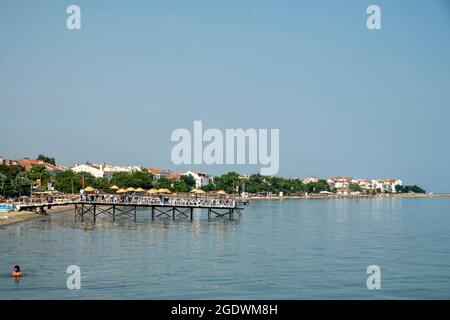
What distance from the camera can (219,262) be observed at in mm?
34500

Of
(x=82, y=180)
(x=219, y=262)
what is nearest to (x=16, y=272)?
(x=219, y=262)

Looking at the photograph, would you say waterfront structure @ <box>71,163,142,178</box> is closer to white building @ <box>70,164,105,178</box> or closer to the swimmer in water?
white building @ <box>70,164,105,178</box>

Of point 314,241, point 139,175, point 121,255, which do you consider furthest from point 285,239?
point 139,175

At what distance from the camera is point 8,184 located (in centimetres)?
9181

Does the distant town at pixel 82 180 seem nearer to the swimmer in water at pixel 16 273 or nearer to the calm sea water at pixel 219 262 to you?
the calm sea water at pixel 219 262

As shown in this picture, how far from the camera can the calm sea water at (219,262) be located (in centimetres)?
2647

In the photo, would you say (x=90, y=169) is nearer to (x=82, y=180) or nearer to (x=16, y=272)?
(x=82, y=180)

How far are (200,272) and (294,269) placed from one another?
4.80 m

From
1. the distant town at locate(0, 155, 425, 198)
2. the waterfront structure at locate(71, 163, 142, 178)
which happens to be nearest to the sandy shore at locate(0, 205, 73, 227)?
the distant town at locate(0, 155, 425, 198)

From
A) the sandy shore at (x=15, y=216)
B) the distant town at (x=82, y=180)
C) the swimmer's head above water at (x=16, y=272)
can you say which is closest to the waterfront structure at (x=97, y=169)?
the distant town at (x=82, y=180)
